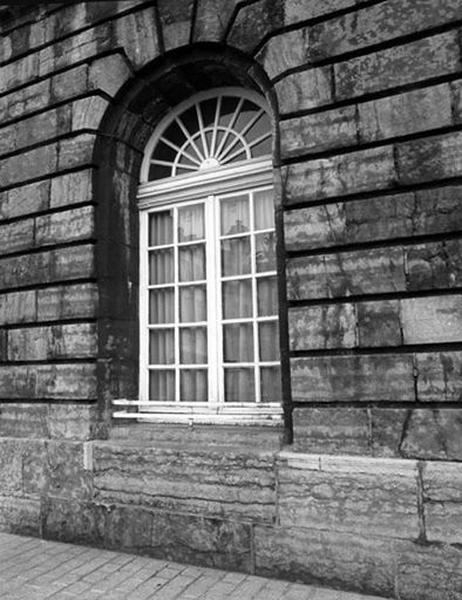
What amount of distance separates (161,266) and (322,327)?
7.09 feet

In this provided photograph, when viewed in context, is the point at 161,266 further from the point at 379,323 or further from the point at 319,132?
the point at 379,323

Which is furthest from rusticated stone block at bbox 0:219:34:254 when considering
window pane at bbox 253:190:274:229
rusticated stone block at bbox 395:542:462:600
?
rusticated stone block at bbox 395:542:462:600

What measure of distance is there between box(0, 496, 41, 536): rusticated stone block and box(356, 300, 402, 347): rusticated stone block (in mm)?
3549

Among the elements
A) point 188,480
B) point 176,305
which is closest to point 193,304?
point 176,305

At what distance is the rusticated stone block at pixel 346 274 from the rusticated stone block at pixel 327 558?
1.76m

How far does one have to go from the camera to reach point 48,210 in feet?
18.0

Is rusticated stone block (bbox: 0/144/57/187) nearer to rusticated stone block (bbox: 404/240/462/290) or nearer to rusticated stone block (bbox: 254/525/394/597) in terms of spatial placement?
rusticated stone block (bbox: 404/240/462/290)

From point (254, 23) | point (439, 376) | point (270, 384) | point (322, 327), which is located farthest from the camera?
point (270, 384)

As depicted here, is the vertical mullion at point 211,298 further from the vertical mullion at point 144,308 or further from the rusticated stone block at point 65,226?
the rusticated stone block at point 65,226

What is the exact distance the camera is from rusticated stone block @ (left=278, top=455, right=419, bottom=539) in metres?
3.61

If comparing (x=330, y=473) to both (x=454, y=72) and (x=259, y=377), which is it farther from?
(x=454, y=72)

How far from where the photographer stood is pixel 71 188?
5352 millimetres

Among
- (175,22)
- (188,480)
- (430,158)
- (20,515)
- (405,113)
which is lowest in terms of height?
(20,515)

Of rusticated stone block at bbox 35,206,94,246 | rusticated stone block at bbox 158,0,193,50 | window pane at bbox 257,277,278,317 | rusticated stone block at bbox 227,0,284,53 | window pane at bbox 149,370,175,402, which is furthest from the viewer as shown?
window pane at bbox 149,370,175,402
